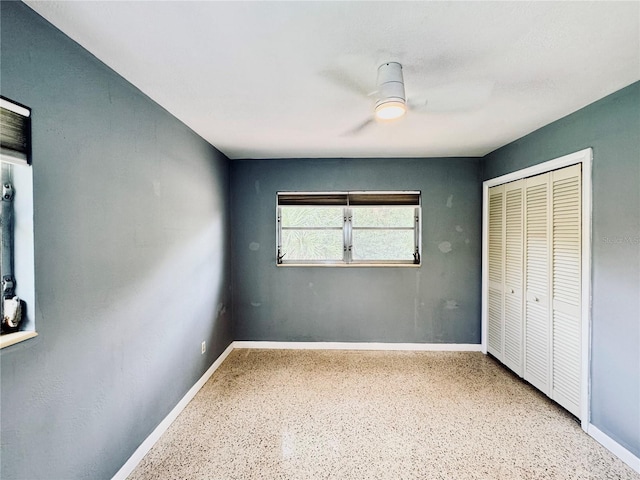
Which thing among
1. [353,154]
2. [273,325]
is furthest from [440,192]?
[273,325]

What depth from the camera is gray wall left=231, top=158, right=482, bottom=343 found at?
12.1 feet

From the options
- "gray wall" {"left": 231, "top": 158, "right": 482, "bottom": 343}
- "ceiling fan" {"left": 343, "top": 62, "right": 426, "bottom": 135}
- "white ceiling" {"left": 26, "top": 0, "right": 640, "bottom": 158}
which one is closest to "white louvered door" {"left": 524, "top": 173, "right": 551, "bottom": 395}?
"white ceiling" {"left": 26, "top": 0, "right": 640, "bottom": 158}

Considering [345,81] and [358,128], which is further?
[358,128]

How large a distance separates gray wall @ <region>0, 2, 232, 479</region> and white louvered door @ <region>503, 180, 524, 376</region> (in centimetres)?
322

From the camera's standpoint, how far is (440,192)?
370 cm

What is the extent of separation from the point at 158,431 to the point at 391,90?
2.74 m

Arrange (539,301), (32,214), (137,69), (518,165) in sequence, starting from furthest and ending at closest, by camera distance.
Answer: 1. (518,165)
2. (539,301)
3. (137,69)
4. (32,214)

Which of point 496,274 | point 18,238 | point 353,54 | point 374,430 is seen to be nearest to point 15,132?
point 18,238

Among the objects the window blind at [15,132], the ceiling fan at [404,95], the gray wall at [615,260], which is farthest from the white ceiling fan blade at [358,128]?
the window blind at [15,132]

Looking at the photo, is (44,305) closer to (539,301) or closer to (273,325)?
(273,325)

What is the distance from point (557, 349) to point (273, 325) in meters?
2.93

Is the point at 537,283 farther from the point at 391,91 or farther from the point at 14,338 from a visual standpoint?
the point at 14,338

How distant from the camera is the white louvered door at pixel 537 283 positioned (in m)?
2.60

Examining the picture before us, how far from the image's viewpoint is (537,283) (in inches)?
107
